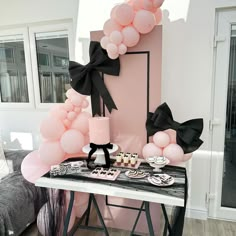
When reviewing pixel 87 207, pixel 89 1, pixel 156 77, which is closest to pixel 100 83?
pixel 156 77

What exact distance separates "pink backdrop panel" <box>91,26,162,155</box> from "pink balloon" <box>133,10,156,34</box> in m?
0.14

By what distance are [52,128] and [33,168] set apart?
476 mm

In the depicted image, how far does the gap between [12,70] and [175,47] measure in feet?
7.15

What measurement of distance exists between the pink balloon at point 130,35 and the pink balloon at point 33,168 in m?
1.28

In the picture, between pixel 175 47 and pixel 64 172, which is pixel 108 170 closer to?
pixel 64 172

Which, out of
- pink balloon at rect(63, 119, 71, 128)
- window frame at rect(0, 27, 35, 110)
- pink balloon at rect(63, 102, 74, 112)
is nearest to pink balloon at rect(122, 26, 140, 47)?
pink balloon at rect(63, 102, 74, 112)

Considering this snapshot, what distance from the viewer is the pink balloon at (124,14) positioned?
1.50 m

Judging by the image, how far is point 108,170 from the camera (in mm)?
1606

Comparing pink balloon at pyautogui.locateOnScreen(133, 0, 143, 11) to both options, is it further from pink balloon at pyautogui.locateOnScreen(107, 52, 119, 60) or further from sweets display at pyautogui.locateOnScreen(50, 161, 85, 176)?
sweets display at pyautogui.locateOnScreen(50, 161, 85, 176)

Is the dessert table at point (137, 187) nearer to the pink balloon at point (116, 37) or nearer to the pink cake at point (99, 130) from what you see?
the pink cake at point (99, 130)

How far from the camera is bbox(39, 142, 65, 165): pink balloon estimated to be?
5.81 feet

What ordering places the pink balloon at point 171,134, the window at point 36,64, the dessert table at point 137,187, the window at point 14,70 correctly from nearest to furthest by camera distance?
the dessert table at point 137,187
the pink balloon at point 171,134
the window at point 36,64
the window at point 14,70

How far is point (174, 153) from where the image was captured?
5.37 feet

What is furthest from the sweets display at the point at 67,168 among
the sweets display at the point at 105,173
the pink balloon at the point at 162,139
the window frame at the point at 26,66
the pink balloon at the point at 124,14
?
the window frame at the point at 26,66
